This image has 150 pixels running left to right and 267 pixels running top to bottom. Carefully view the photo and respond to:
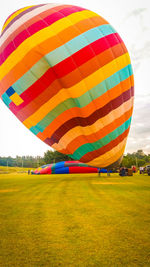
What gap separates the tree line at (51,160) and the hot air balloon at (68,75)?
36.4 metres

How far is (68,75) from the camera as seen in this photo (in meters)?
7.18

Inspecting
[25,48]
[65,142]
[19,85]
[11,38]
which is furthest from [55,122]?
[11,38]

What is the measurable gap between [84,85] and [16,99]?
3.04 meters

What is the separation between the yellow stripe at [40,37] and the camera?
695 cm

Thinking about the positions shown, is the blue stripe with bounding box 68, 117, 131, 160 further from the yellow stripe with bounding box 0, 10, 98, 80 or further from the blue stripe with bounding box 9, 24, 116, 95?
the yellow stripe with bounding box 0, 10, 98, 80

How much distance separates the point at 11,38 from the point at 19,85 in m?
1.73

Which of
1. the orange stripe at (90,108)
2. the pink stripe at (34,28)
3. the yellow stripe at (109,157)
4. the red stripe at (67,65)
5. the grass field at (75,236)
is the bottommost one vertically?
the grass field at (75,236)

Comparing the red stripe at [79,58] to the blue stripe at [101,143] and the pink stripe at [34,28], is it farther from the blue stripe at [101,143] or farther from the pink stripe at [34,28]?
the blue stripe at [101,143]

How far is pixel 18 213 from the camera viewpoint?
16.5 ft

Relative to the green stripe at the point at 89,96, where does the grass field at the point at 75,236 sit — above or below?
below

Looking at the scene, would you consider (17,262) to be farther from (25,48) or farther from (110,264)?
(25,48)

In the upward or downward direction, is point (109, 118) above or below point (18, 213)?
above

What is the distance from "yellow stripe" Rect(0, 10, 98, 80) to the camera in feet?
22.8

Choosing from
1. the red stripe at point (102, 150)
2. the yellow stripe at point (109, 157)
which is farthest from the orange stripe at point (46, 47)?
the yellow stripe at point (109, 157)
